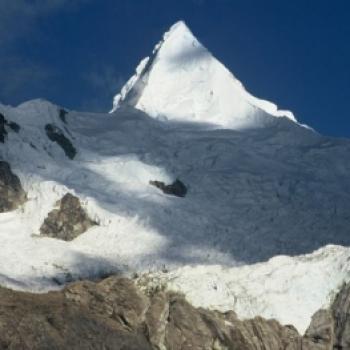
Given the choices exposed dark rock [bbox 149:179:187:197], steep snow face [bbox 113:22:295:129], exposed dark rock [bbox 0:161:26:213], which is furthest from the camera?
steep snow face [bbox 113:22:295:129]

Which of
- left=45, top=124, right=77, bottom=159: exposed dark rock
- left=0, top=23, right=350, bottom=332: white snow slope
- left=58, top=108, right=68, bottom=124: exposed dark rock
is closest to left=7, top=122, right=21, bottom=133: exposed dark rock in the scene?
left=0, top=23, right=350, bottom=332: white snow slope

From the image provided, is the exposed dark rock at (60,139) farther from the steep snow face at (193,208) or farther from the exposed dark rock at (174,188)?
the exposed dark rock at (174,188)

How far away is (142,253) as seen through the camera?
86.6m

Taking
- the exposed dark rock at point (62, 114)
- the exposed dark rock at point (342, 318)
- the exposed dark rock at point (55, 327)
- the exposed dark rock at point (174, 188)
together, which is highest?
the exposed dark rock at point (62, 114)

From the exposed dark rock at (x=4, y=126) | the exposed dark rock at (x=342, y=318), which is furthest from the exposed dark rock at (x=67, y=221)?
the exposed dark rock at (x=342, y=318)

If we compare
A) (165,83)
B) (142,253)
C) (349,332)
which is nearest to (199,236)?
(142,253)

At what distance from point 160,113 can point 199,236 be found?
148ft

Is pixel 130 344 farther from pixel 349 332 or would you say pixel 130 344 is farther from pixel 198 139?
pixel 198 139

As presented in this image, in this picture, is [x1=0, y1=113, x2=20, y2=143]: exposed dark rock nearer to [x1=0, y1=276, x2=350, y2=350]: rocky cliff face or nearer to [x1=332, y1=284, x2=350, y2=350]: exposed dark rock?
[x1=0, y1=276, x2=350, y2=350]: rocky cliff face

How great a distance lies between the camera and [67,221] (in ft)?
301

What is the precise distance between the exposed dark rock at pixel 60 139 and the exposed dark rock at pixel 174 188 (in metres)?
10.3

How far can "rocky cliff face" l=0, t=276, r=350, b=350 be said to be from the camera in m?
51.2

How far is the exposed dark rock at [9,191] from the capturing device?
9469 centimetres

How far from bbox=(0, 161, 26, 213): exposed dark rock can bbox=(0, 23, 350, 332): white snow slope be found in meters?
0.82
